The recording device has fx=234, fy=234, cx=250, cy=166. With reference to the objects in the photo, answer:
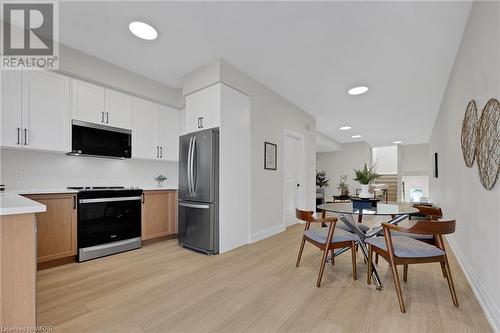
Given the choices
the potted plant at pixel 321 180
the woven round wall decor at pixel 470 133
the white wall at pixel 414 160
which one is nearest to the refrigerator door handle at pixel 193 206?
the woven round wall decor at pixel 470 133

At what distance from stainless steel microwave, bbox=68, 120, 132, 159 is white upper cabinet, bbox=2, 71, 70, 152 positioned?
10 centimetres

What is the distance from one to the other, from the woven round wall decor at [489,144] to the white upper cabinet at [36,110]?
4177mm

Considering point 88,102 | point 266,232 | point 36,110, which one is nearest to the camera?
point 36,110

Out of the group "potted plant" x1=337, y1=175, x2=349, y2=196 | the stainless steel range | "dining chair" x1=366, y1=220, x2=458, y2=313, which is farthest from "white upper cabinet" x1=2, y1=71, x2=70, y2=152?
"potted plant" x1=337, y1=175, x2=349, y2=196

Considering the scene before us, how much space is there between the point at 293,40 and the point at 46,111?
2.99 metres

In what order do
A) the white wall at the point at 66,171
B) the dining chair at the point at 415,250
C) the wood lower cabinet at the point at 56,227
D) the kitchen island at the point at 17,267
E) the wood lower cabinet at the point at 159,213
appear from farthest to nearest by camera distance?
the wood lower cabinet at the point at 159,213
the white wall at the point at 66,171
the wood lower cabinet at the point at 56,227
the dining chair at the point at 415,250
the kitchen island at the point at 17,267

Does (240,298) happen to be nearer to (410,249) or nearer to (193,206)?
(410,249)

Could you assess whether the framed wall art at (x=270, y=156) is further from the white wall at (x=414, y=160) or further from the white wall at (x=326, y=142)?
the white wall at (x=414, y=160)

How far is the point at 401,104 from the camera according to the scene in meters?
4.81

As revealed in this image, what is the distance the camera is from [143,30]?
8.34ft

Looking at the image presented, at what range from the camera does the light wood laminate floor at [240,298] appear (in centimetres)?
163

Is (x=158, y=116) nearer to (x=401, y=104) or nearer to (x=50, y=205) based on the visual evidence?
(x=50, y=205)

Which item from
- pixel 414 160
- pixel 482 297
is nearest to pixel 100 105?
pixel 482 297

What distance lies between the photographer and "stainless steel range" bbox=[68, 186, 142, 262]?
2873 mm
